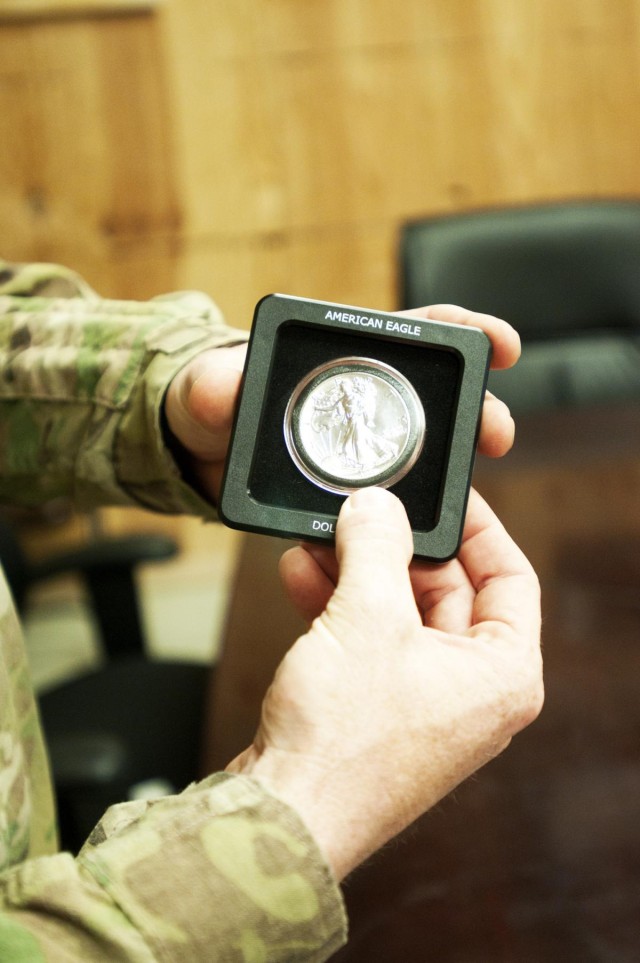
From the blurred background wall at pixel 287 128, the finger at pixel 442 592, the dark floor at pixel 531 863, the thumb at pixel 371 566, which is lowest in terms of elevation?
the dark floor at pixel 531 863

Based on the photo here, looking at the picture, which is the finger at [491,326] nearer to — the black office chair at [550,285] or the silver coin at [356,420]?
the silver coin at [356,420]

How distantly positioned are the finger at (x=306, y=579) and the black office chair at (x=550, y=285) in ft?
4.21

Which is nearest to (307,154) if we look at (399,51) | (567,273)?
(399,51)

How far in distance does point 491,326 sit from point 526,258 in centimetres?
137

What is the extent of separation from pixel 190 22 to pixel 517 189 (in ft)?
3.44

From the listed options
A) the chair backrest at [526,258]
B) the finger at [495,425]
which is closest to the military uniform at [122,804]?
the finger at [495,425]

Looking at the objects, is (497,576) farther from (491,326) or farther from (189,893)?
(189,893)

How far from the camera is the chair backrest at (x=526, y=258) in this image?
5.97ft

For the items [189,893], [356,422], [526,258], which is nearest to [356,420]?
[356,422]

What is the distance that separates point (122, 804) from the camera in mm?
461

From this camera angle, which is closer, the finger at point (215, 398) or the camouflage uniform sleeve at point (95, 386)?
the finger at point (215, 398)

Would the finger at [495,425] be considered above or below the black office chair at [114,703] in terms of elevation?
above

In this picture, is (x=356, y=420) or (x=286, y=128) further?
(x=286, y=128)

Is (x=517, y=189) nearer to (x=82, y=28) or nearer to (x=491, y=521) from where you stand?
(x=82, y=28)
